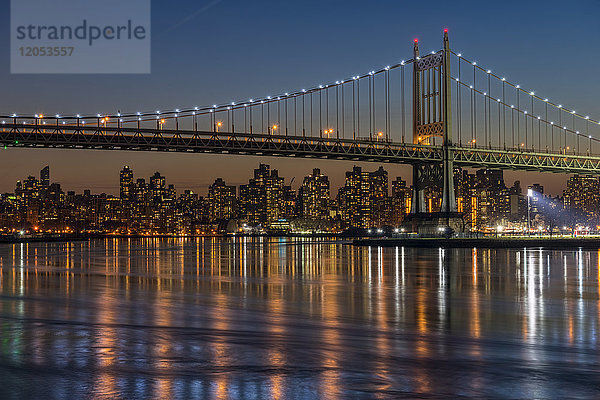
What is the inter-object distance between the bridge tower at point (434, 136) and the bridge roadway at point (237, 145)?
1.49 metres

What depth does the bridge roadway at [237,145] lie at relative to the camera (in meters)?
81.1

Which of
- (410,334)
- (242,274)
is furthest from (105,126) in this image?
(410,334)

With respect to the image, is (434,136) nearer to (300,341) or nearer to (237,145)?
(237,145)

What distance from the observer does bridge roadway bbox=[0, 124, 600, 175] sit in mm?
81125

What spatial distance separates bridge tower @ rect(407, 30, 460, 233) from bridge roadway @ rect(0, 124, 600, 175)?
1.49 metres

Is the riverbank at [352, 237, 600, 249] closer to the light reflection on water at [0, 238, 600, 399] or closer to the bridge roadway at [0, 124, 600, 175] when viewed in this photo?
the bridge roadway at [0, 124, 600, 175]

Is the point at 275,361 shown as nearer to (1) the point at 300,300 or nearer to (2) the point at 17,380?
(2) the point at 17,380

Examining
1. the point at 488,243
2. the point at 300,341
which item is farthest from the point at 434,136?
the point at 300,341

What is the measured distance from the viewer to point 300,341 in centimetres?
1311

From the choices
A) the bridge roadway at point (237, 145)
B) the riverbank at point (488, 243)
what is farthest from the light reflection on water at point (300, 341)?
the bridge roadway at point (237, 145)

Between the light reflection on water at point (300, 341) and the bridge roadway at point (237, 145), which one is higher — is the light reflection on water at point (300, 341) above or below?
below

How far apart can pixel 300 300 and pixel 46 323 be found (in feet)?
24.4

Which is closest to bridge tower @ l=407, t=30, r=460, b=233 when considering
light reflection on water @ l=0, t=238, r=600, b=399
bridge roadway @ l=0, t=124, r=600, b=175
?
bridge roadway @ l=0, t=124, r=600, b=175

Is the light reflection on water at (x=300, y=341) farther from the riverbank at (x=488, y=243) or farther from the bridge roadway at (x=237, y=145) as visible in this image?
the bridge roadway at (x=237, y=145)
